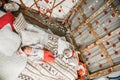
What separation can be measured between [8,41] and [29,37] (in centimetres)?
52

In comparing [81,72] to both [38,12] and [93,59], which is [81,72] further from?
[38,12]

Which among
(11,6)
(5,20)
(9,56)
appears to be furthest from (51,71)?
(11,6)

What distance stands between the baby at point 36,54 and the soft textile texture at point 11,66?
0.19 meters

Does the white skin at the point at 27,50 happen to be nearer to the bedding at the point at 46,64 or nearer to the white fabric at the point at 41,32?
the bedding at the point at 46,64

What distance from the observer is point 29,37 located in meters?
4.69

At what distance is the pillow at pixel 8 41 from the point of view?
14.0 ft

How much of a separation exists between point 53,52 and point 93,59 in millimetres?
964

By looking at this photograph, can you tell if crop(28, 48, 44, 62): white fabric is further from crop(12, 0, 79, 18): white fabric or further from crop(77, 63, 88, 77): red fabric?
crop(12, 0, 79, 18): white fabric

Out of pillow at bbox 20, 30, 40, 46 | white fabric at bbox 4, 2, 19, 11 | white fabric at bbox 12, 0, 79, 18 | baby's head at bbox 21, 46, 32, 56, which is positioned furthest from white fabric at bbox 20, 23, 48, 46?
white fabric at bbox 12, 0, 79, 18

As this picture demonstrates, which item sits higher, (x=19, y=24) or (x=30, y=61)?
(x=19, y=24)

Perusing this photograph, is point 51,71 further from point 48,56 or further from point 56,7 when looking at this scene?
point 56,7

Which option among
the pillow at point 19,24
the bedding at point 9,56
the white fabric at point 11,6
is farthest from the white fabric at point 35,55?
the white fabric at point 11,6

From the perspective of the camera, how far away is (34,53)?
4.63m

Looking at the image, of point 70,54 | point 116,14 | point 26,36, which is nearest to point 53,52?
point 70,54
